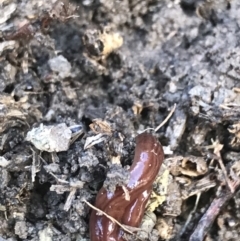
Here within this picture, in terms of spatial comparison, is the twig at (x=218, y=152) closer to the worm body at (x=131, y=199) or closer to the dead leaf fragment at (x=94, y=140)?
the worm body at (x=131, y=199)

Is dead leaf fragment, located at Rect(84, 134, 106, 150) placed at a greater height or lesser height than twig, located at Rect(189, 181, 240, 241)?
greater

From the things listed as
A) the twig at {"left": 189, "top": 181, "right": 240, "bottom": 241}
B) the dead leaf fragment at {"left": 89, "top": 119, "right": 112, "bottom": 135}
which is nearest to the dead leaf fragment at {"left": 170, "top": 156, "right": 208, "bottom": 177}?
the twig at {"left": 189, "top": 181, "right": 240, "bottom": 241}

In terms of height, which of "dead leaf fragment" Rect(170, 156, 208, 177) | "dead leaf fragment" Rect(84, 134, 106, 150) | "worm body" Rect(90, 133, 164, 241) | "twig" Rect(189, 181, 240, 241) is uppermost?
"dead leaf fragment" Rect(84, 134, 106, 150)

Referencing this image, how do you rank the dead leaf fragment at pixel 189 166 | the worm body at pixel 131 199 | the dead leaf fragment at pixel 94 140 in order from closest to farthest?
the worm body at pixel 131 199 → the dead leaf fragment at pixel 94 140 → the dead leaf fragment at pixel 189 166

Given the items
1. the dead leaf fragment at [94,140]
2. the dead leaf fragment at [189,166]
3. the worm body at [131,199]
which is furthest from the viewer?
the dead leaf fragment at [189,166]

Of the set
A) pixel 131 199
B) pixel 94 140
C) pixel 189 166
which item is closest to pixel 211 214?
pixel 189 166

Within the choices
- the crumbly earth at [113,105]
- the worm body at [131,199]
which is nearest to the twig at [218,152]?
the crumbly earth at [113,105]

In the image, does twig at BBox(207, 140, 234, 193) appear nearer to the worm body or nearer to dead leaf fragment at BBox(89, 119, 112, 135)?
the worm body
